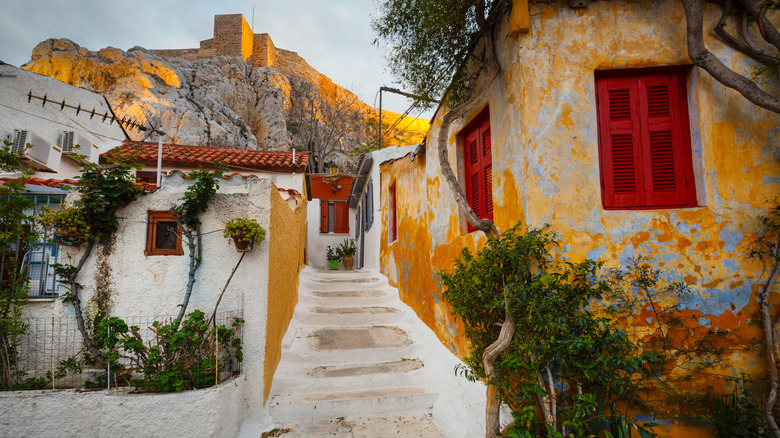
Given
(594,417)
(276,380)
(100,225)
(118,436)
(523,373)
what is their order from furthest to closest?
(276,380) → (100,225) → (118,436) → (523,373) → (594,417)

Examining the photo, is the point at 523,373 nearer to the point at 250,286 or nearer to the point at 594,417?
the point at 594,417

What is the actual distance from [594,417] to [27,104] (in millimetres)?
11918

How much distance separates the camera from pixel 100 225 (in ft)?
13.9

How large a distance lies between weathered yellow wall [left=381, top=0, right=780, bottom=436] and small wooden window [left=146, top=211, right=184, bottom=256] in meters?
3.74

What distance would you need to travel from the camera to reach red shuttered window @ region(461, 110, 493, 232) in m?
4.75

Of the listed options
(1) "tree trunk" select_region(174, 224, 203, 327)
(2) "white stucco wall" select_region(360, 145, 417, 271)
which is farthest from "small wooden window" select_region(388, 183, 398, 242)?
(1) "tree trunk" select_region(174, 224, 203, 327)

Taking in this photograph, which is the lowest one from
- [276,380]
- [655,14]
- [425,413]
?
[425,413]

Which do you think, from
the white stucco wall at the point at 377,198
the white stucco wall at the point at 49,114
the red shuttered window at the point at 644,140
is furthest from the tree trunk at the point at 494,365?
the white stucco wall at the point at 49,114

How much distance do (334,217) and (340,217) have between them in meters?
0.29

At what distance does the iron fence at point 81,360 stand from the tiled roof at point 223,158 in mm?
7093

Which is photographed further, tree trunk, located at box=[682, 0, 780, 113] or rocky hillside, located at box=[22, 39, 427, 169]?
rocky hillside, located at box=[22, 39, 427, 169]

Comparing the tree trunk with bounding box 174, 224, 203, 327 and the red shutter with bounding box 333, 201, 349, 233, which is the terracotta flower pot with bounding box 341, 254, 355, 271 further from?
the tree trunk with bounding box 174, 224, 203, 327

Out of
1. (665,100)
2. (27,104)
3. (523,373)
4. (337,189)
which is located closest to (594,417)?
(523,373)

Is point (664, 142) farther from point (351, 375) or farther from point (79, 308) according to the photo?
point (79, 308)
